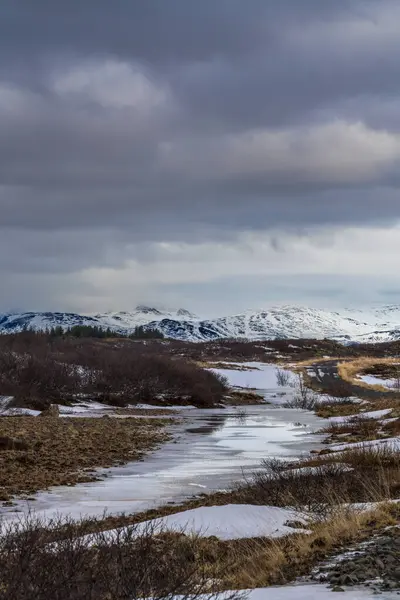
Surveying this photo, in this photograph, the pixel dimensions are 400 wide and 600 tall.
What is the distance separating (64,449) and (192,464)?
4345 mm

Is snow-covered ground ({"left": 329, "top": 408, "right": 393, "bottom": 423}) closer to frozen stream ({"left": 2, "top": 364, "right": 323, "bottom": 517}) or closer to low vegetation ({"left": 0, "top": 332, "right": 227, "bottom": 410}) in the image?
frozen stream ({"left": 2, "top": 364, "right": 323, "bottom": 517})

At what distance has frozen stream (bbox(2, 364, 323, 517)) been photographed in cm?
1510

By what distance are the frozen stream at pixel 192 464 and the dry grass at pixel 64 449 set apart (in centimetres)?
69

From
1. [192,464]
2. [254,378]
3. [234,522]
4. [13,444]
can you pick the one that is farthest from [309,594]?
[254,378]

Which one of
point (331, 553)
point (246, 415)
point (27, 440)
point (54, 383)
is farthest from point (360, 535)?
point (54, 383)

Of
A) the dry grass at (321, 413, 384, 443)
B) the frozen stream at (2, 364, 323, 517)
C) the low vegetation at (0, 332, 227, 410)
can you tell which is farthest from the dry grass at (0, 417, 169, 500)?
the low vegetation at (0, 332, 227, 410)

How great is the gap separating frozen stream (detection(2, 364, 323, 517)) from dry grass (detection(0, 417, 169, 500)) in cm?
69

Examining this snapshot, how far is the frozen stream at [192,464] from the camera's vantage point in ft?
Answer: 49.5

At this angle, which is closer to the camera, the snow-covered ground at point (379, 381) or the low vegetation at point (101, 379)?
the low vegetation at point (101, 379)

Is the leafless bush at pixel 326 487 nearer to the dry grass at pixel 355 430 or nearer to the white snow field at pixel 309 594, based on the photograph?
the white snow field at pixel 309 594

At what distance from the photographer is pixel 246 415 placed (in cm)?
4428

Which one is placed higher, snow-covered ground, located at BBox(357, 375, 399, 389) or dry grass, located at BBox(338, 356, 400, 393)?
dry grass, located at BBox(338, 356, 400, 393)

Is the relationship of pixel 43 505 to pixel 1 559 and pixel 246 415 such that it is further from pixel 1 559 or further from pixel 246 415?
pixel 246 415

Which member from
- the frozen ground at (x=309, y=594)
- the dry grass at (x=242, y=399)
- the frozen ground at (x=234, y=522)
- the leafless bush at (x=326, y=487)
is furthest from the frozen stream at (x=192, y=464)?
the dry grass at (x=242, y=399)
